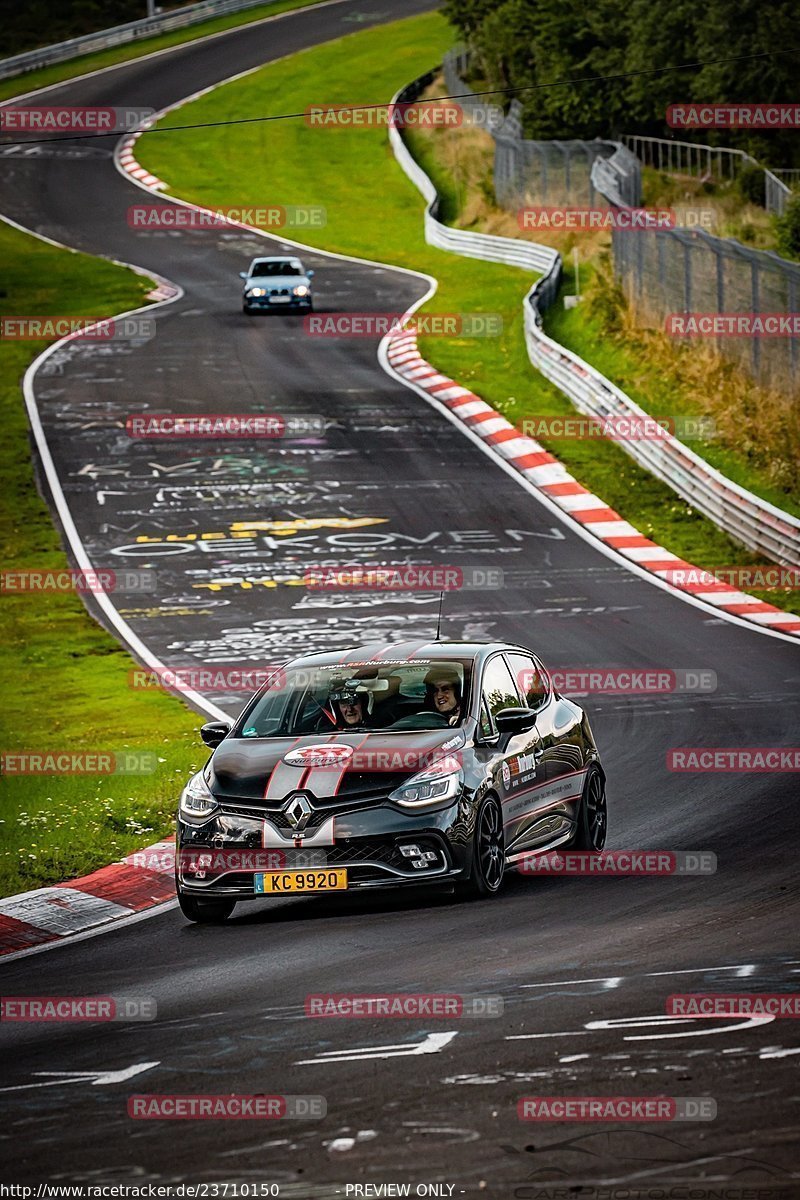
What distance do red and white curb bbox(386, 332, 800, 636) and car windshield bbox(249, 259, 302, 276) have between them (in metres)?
5.97

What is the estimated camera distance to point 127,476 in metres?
33.6

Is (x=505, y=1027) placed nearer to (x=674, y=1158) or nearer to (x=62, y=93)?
(x=674, y=1158)

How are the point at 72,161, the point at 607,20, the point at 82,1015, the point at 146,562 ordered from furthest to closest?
the point at 72,161
the point at 607,20
the point at 146,562
the point at 82,1015

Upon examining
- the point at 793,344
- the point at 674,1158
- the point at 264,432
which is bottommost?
the point at 264,432

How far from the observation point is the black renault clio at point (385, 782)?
11406mm

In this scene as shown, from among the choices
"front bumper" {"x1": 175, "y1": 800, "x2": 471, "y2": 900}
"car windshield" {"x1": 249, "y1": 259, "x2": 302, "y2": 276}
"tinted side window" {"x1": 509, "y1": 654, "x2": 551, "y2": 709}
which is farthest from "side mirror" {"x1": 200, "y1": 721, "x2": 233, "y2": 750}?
"car windshield" {"x1": 249, "y1": 259, "x2": 302, "y2": 276}

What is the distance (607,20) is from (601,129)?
11.6 feet

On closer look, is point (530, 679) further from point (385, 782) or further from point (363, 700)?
point (385, 782)

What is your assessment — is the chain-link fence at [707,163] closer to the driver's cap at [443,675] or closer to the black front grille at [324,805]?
the driver's cap at [443,675]

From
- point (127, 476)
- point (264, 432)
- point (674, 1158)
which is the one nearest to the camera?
point (674, 1158)

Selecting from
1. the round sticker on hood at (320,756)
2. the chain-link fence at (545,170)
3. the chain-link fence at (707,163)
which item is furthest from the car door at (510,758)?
the chain-link fence at (545,170)

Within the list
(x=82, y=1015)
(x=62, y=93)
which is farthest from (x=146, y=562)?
(x=62, y=93)

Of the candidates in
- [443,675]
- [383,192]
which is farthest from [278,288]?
[443,675]

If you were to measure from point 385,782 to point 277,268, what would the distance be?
A: 3855cm
